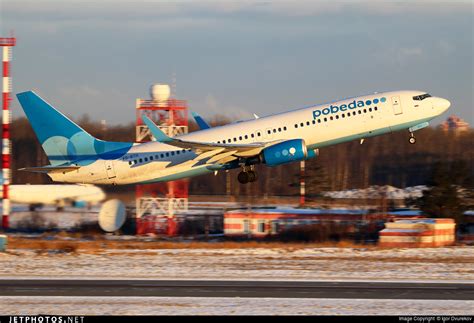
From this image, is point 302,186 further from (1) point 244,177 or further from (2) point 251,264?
(2) point 251,264

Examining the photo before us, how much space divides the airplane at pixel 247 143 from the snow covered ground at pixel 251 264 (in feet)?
15.2

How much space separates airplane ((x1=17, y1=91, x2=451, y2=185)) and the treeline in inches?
1022

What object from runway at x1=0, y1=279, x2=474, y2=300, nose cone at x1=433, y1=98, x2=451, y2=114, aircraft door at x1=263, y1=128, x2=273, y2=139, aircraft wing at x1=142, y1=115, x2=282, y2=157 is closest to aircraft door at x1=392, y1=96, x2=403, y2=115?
nose cone at x1=433, y1=98, x2=451, y2=114

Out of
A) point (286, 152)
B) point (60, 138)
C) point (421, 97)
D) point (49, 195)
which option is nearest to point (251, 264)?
point (286, 152)

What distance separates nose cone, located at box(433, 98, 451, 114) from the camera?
1726 inches

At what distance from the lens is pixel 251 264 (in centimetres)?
3750

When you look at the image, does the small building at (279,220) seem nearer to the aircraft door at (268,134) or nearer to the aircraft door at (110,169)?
the aircraft door at (110,169)

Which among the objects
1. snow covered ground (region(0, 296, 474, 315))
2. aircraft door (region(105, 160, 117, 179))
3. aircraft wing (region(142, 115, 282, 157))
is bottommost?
snow covered ground (region(0, 296, 474, 315))

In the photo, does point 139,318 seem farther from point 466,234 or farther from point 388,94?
point 466,234

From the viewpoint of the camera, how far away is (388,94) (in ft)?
143

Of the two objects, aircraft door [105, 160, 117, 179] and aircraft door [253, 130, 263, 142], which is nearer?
aircraft door [253, 130, 263, 142]

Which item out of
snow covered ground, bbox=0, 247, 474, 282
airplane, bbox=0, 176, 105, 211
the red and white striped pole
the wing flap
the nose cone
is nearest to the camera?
snow covered ground, bbox=0, 247, 474, 282

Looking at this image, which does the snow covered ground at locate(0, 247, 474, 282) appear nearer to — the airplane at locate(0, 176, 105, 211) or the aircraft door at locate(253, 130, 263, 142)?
the aircraft door at locate(253, 130, 263, 142)

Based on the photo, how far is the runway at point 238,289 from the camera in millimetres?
27734
